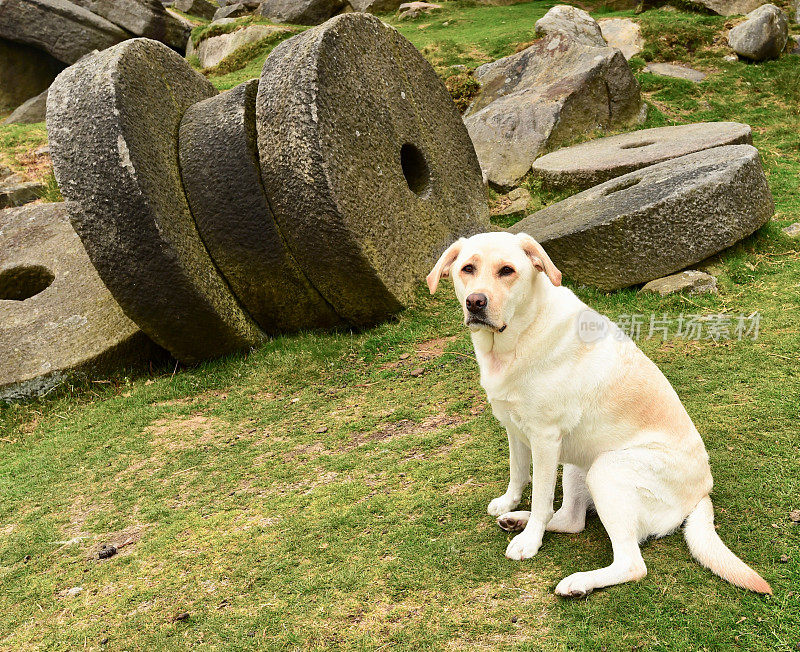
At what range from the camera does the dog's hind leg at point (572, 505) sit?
3.16 metres

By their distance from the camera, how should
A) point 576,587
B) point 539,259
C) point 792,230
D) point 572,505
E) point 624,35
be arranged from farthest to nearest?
point 624,35 → point 792,230 → point 572,505 → point 539,259 → point 576,587

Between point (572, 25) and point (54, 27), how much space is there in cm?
1184

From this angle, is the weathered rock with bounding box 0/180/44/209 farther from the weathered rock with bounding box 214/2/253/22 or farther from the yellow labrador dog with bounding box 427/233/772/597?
the weathered rock with bounding box 214/2/253/22

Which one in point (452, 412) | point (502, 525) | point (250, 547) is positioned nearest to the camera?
point (502, 525)

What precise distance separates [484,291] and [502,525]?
1102mm

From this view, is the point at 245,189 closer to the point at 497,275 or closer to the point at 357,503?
the point at 357,503

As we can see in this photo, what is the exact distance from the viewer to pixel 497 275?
2.88 metres

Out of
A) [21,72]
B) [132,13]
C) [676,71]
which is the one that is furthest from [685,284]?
[132,13]

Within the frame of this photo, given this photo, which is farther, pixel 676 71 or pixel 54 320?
pixel 676 71

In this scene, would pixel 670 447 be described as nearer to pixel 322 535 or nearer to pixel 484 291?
Result: pixel 484 291

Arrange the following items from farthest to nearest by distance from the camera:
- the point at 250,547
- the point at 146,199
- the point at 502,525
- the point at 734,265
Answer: the point at 734,265, the point at 146,199, the point at 250,547, the point at 502,525

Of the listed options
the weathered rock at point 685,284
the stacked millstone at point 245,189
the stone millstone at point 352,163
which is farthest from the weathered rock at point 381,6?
the weathered rock at point 685,284

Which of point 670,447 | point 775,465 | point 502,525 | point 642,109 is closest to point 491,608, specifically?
point 502,525

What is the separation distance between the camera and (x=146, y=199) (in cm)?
504
